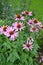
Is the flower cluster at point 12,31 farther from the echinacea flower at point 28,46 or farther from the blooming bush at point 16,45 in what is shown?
the echinacea flower at point 28,46

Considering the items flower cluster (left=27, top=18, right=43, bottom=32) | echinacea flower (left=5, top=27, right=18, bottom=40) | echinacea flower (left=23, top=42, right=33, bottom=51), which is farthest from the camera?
flower cluster (left=27, top=18, right=43, bottom=32)

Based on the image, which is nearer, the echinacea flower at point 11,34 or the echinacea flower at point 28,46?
the echinacea flower at point 11,34

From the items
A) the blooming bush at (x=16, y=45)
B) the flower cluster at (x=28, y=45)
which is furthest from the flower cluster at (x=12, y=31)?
the flower cluster at (x=28, y=45)

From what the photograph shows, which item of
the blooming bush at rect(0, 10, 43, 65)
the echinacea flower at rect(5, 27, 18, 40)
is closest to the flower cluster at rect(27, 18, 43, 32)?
the blooming bush at rect(0, 10, 43, 65)

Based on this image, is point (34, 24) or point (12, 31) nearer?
point (12, 31)

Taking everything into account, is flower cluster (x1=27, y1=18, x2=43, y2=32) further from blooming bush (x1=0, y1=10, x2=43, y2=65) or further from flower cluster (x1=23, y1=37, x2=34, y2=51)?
flower cluster (x1=23, y1=37, x2=34, y2=51)

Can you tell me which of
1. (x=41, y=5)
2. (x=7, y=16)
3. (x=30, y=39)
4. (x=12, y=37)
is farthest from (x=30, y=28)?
(x=41, y=5)

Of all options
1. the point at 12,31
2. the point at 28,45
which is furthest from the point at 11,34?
the point at 28,45

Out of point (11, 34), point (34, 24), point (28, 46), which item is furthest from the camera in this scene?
point (34, 24)

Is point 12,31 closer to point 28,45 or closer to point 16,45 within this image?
point 16,45

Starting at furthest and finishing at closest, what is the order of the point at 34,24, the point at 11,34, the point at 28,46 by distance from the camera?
1. the point at 34,24
2. the point at 28,46
3. the point at 11,34

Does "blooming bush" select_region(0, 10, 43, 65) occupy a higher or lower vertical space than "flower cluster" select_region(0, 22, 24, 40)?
lower

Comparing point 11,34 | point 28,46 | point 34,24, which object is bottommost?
point 28,46

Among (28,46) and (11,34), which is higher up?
(11,34)
